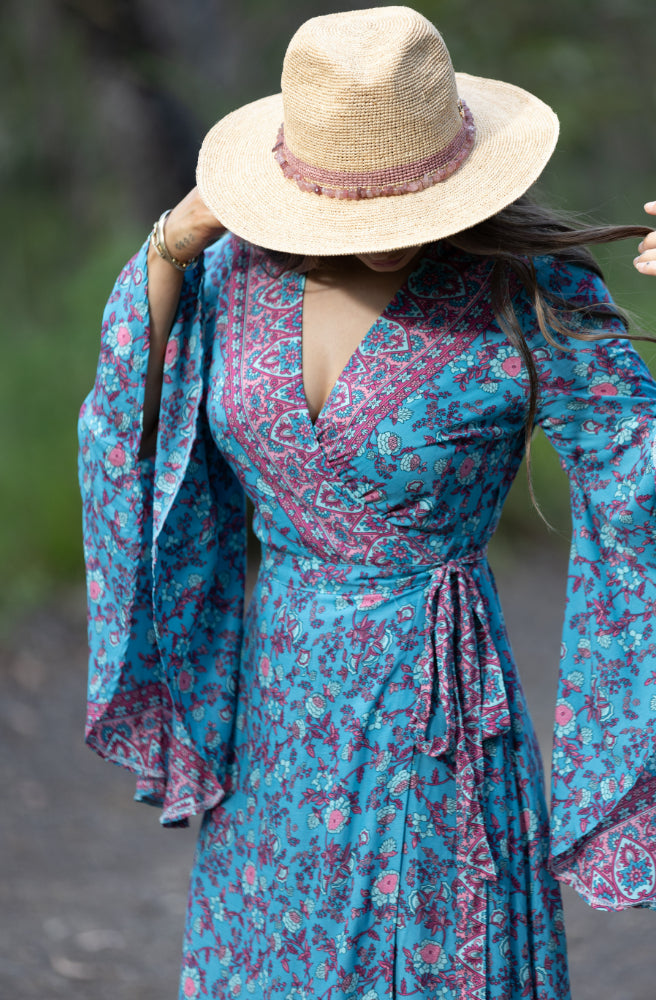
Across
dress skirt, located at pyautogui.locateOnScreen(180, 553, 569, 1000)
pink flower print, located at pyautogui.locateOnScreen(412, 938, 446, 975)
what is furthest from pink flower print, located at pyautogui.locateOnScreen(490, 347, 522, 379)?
pink flower print, located at pyautogui.locateOnScreen(412, 938, 446, 975)

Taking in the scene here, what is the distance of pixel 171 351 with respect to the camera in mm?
1839

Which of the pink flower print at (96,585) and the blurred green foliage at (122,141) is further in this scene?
the blurred green foliage at (122,141)

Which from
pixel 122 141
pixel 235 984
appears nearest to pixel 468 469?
pixel 235 984

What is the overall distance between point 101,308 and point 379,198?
488 centimetres

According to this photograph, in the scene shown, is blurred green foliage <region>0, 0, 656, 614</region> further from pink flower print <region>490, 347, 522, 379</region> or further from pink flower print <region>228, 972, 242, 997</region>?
pink flower print <region>228, 972, 242, 997</region>

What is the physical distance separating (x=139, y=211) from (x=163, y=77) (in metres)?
0.68

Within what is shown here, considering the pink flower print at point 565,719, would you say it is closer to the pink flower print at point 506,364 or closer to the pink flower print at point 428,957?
the pink flower print at point 428,957

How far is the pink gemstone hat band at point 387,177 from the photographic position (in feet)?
5.21

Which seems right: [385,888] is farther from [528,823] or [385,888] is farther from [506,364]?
[506,364]

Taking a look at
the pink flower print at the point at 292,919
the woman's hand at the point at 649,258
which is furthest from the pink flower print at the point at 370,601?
the woman's hand at the point at 649,258

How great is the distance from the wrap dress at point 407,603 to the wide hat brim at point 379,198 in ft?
0.50

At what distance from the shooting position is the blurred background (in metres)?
3.41

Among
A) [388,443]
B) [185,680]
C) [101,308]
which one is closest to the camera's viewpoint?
[388,443]

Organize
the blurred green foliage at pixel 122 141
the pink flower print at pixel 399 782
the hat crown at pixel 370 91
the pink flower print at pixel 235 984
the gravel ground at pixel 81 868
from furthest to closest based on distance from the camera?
the blurred green foliage at pixel 122 141, the gravel ground at pixel 81 868, the pink flower print at pixel 235 984, the pink flower print at pixel 399 782, the hat crown at pixel 370 91
